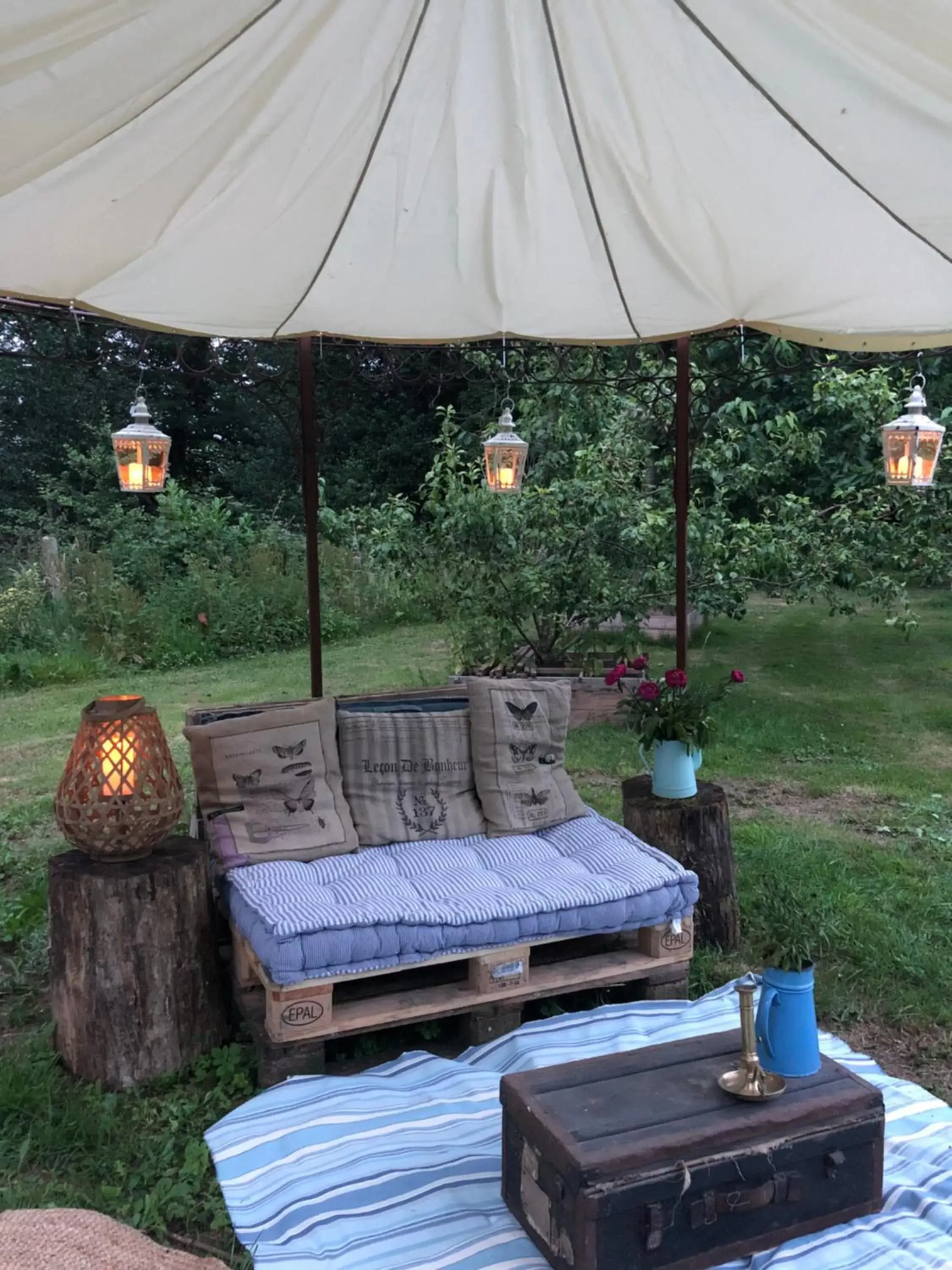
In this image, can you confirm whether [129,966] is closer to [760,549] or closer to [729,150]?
[729,150]

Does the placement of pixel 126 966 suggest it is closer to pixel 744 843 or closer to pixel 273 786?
pixel 273 786

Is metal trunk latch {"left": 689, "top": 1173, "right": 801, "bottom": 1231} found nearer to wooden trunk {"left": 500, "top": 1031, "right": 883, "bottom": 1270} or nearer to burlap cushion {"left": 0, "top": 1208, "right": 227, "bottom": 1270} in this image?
wooden trunk {"left": 500, "top": 1031, "right": 883, "bottom": 1270}

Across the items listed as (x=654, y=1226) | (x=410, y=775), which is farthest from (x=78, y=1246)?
(x=410, y=775)

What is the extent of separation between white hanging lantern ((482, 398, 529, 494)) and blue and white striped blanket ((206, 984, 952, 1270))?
3053 millimetres

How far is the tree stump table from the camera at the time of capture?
3410 millimetres

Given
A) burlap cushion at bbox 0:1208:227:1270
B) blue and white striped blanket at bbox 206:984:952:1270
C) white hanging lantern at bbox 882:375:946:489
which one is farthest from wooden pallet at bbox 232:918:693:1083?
white hanging lantern at bbox 882:375:946:489

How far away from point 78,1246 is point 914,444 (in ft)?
15.2

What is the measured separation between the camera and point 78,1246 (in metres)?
1.82

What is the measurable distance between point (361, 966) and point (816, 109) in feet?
8.14

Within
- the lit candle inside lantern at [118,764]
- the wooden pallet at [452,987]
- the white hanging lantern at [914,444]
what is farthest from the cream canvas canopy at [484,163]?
the wooden pallet at [452,987]

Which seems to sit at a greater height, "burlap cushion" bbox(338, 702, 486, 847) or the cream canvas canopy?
the cream canvas canopy

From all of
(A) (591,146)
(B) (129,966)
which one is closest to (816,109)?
(A) (591,146)

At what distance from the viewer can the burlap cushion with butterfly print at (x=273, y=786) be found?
3.27 meters

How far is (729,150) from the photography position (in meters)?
2.65
